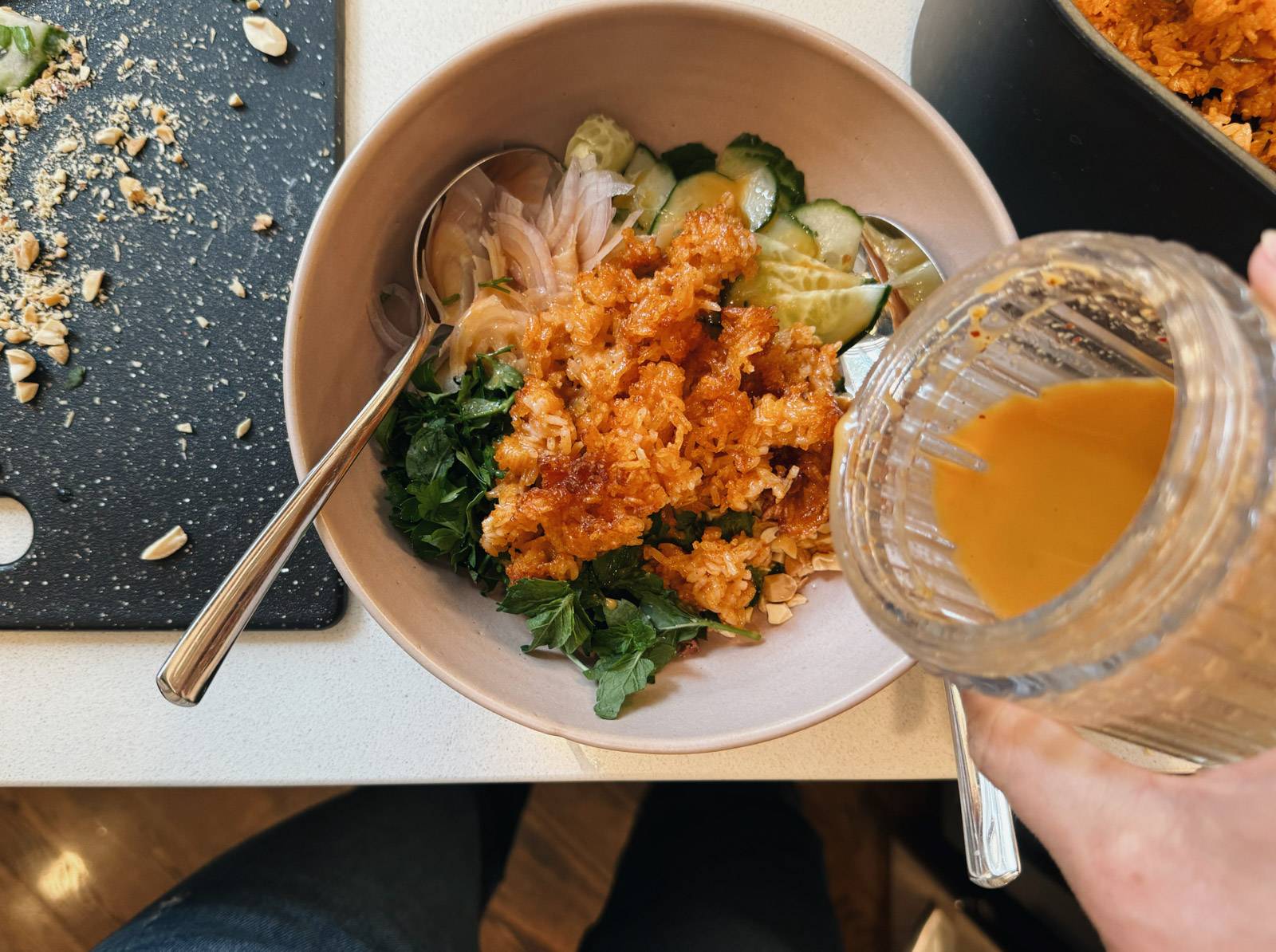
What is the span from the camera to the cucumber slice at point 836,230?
109 cm

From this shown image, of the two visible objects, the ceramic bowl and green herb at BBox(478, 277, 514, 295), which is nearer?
the ceramic bowl

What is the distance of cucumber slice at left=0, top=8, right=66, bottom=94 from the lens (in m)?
1.22

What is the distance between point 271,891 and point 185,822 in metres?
0.49

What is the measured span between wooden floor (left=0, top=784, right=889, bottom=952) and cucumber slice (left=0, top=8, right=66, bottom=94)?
1449mm

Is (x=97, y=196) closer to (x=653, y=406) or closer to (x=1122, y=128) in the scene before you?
(x=653, y=406)

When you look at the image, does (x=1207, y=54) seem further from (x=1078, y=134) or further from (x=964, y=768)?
(x=964, y=768)

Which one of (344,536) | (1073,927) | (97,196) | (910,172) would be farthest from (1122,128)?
(1073,927)

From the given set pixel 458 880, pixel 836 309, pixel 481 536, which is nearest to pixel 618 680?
pixel 481 536

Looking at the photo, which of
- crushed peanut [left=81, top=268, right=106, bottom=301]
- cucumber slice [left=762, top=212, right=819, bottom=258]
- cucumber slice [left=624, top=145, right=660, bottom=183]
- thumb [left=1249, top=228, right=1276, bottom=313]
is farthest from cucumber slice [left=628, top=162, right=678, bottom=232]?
crushed peanut [left=81, top=268, right=106, bottom=301]

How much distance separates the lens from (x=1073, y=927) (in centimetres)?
175

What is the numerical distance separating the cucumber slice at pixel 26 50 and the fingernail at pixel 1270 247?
4.99 feet

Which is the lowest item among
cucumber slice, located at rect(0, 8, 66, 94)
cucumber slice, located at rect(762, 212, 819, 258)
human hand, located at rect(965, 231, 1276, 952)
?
cucumber slice, located at rect(0, 8, 66, 94)

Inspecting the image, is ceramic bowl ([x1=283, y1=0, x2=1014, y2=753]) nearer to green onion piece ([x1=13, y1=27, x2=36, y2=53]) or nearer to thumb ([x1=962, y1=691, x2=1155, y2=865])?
thumb ([x1=962, y1=691, x2=1155, y2=865])

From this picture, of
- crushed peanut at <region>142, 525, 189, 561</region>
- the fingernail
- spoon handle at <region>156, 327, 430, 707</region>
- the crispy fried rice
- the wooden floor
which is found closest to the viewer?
the fingernail
